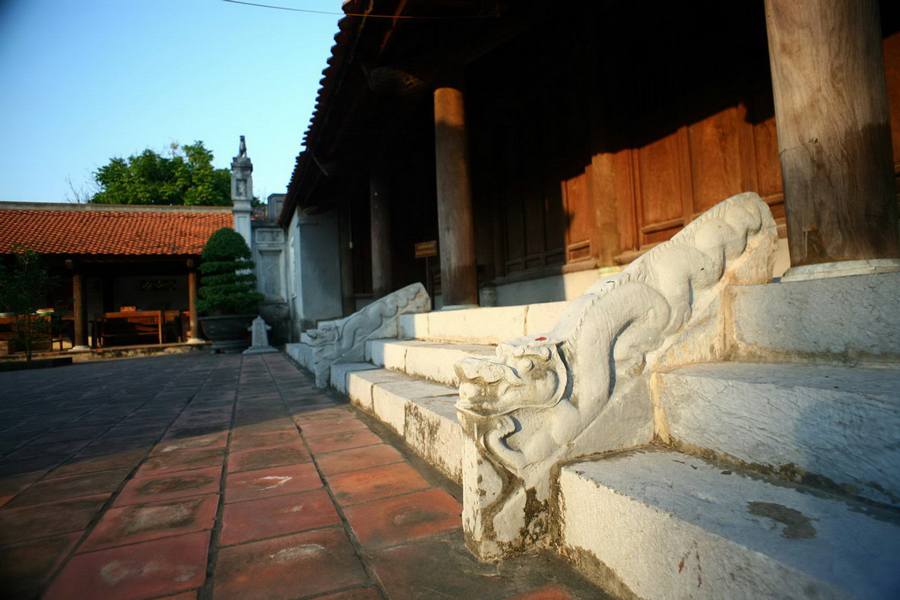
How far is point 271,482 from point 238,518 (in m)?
0.38

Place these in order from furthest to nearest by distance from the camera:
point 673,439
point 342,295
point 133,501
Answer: point 342,295
point 133,501
point 673,439

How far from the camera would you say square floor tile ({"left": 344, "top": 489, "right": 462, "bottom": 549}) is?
1622 mm

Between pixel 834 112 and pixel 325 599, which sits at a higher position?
pixel 834 112

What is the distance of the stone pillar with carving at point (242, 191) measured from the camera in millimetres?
15672

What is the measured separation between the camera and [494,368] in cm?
145

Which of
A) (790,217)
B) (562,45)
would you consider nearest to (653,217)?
(562,45)

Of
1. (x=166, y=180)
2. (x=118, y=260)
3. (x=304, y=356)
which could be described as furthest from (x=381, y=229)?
(x=166, y=180)

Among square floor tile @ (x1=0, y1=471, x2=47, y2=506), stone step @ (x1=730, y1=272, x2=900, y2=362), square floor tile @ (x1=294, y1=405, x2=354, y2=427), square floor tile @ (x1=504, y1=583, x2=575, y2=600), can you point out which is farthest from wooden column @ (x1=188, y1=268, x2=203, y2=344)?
stone step @ (x1=730, y1=272, x2=900, y2=362)

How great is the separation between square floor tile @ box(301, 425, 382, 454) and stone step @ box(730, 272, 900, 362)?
1925 mm

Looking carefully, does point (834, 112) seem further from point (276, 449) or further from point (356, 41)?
point (356, 41)

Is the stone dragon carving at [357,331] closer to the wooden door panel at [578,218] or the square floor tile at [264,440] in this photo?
the wooden door panel at [578,218]

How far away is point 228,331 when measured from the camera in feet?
41.7

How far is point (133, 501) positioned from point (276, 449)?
2.57 feet

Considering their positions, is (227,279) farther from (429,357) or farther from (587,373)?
(587,373)
